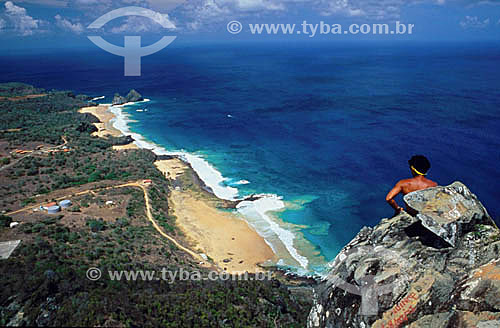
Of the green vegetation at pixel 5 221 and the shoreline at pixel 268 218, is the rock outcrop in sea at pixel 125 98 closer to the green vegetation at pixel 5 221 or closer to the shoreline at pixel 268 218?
the shoreline at pixel 268 218

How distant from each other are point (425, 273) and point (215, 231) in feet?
83.2

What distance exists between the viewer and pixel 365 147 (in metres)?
52.7

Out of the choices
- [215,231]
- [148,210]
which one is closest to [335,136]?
[215,231]

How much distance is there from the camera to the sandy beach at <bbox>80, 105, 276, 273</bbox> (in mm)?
26656

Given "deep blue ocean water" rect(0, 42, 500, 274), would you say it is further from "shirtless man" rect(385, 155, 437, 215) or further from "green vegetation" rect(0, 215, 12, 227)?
"green vegetation" rect(0, 215, 12, 227)

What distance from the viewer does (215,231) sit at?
3062cm

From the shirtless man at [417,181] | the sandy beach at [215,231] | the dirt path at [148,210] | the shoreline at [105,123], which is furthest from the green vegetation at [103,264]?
the shoreline at [105,123]

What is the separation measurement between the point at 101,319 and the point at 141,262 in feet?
31.9

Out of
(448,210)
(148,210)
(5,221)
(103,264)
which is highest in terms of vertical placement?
(448,210)

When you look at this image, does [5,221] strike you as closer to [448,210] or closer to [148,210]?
[148,210]

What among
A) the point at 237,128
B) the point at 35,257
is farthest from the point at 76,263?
the point at 237,128

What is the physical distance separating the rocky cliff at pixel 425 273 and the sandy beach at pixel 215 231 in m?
18.4

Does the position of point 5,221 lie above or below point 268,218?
above

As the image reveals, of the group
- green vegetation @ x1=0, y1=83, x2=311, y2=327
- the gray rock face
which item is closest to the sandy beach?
green vegetation @ x1=0, y1=83, x2=311, y2=327
